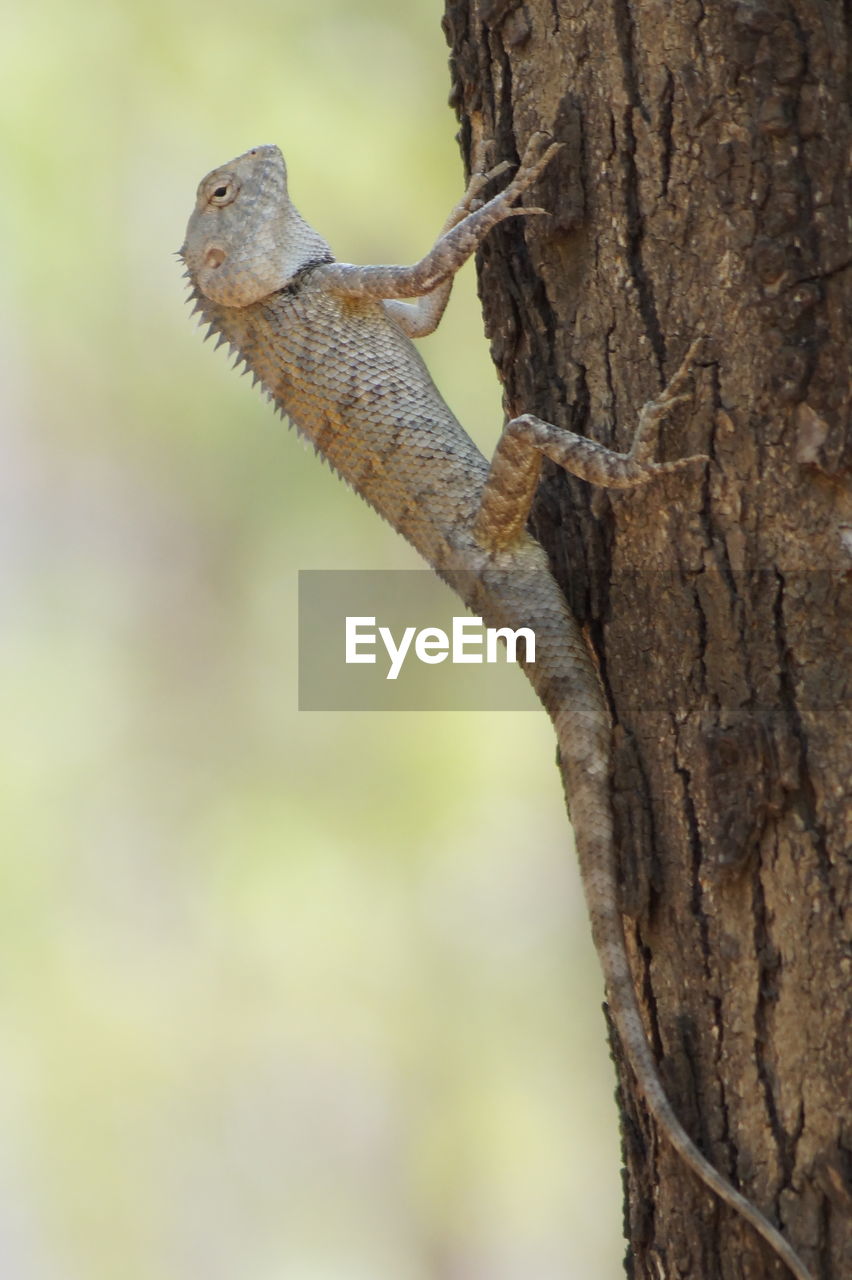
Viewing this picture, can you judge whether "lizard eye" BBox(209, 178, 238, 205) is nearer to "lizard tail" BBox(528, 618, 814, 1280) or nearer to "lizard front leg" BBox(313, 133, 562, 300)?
"lizard front leg" BBox(313, 133, 562, 300)

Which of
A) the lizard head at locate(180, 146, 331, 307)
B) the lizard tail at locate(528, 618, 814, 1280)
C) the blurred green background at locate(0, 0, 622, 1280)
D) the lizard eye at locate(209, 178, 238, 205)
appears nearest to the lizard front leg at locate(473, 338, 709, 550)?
the lizard tail at locate(528, 618, 814, 1280)

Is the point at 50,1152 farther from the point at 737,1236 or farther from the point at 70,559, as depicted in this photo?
the point at 737,1236

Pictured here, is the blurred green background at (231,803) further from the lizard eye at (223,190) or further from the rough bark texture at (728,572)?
the rough bark texture at (728,572)

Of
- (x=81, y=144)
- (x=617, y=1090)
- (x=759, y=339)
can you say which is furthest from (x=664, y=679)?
(x=81, y=144)

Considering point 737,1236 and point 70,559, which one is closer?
point 737,1236

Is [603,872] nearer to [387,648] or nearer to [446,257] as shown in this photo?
[446,257]

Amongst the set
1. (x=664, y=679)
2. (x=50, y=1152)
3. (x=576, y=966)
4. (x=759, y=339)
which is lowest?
(x=50, y=1152)
